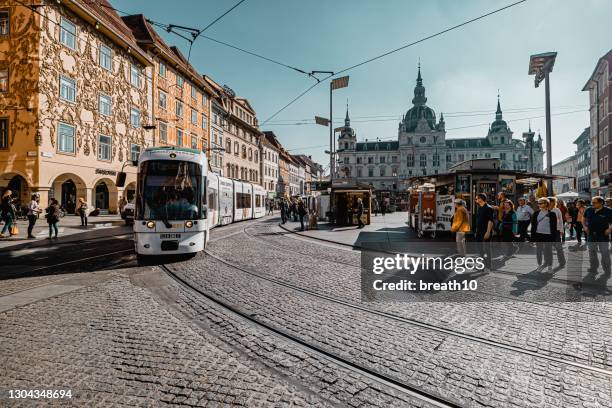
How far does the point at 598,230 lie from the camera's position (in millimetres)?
7570

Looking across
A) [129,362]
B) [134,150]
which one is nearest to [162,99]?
[134,150]

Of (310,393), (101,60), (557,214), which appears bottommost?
(310,393)

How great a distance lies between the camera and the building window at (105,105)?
82.0 feet

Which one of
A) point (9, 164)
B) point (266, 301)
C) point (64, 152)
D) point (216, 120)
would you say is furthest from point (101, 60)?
point (266, 301)

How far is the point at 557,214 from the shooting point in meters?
8.26

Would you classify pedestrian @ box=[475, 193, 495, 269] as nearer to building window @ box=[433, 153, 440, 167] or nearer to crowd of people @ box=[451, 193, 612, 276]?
crowd of people @ box=[451, 193, 612, 276]

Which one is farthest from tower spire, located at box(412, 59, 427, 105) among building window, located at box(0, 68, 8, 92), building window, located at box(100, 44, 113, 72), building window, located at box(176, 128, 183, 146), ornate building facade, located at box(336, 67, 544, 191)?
building window, located at box(0, 68, 8, 92)

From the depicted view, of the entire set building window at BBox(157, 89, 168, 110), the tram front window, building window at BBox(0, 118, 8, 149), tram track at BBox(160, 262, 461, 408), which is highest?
building window at BBox(157, 89, 168, 110)

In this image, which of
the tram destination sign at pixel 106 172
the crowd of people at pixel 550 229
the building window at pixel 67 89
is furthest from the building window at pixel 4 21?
the crowd of people at pixel 550 229

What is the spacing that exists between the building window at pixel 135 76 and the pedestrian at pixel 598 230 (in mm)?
30490

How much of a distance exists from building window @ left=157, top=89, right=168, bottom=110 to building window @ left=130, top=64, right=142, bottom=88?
8.90 feet

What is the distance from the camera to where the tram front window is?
28.6 feet

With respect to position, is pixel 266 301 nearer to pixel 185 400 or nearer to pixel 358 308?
pixel 358 308

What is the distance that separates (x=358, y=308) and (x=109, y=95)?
2715 cm
